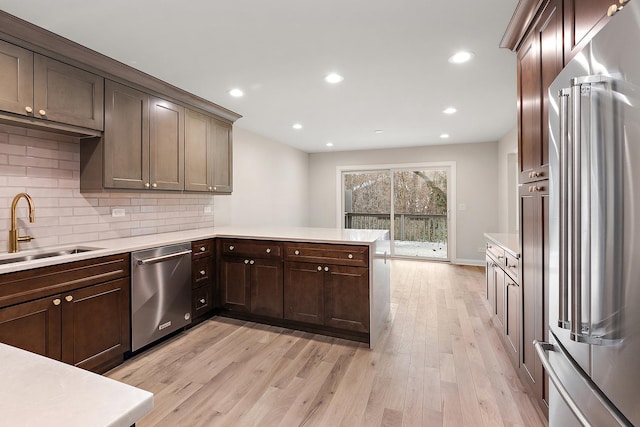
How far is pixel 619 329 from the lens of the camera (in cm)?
79

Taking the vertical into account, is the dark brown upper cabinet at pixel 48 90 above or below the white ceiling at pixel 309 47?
below

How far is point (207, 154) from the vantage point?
12.1ft

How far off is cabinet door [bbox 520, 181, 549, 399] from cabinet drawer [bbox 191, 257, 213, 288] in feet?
8.90

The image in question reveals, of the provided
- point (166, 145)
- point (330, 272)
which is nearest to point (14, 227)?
point (166, 145)

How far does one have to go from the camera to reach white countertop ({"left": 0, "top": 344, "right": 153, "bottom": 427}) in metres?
0.49

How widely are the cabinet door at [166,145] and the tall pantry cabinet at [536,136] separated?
2958 millimetres

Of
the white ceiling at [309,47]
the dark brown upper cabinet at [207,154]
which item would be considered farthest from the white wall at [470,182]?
the dark brown upper cabinet at [207,154]

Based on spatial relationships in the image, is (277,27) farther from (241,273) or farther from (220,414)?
(220,414)

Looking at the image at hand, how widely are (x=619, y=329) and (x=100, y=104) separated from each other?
3.24 m

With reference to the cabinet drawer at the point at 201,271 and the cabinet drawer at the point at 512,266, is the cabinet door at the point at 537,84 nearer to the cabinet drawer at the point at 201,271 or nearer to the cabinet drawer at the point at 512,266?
the cabinet drawer at the point at 512,266

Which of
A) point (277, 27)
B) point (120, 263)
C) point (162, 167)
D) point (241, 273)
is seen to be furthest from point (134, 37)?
point (241, 273)

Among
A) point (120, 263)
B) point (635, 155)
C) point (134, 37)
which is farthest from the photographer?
point (120, 263)

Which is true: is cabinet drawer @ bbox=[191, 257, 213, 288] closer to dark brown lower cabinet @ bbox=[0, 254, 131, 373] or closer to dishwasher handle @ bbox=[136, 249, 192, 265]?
dishwasher handle @ bbox=[136, 249, 192, 265]

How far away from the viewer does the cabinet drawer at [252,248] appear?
3053 mm
